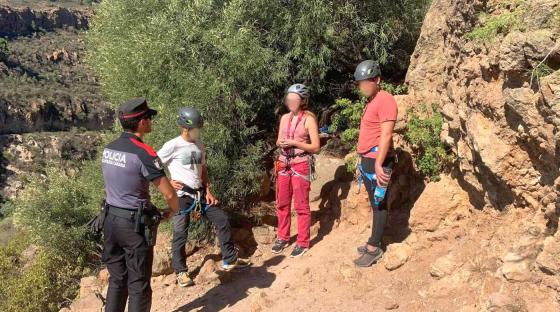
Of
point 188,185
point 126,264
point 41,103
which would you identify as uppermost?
point 188,185

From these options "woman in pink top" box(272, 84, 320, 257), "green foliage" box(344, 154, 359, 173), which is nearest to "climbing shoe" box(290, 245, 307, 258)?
"woman in pink top" box(272, 84, 320, 257)

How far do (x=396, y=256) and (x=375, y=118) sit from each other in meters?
1.42

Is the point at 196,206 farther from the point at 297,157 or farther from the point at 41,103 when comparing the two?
the point at 41,103

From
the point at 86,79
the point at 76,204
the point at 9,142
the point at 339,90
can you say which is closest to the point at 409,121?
the point at 339,90

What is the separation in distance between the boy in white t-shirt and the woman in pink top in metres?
0.84

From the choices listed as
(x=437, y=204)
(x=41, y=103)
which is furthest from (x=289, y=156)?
(x=41, y=103)

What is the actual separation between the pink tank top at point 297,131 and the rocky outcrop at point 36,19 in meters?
81.4

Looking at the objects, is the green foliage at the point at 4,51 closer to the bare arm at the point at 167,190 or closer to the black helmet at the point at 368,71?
the bare arm at the point at 167,190

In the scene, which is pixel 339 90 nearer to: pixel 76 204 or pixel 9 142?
pixel 76 204

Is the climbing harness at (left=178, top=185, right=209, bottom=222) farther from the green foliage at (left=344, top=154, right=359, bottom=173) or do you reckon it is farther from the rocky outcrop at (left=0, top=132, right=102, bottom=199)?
the rocky outcrop at (left=0, top=132, right=102, bottom=199)

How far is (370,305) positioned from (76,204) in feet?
40.4

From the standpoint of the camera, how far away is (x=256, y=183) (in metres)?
7.40

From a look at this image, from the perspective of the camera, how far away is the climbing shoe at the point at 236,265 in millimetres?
5357

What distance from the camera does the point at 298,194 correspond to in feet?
18.3
